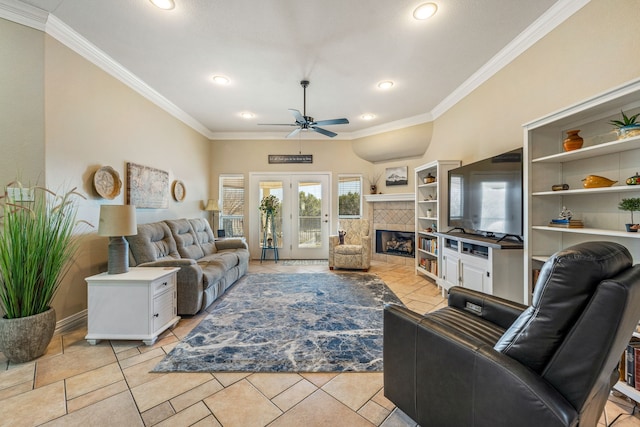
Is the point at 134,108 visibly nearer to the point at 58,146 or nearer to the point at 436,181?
the point at 58,146

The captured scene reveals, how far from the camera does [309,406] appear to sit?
1.53 metres

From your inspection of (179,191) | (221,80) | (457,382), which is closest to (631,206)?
(457,382)

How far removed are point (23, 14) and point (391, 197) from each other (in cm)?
515

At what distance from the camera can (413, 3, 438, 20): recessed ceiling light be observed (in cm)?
207

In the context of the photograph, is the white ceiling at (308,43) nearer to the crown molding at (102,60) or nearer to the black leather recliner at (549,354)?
the crown molding at (102,60)

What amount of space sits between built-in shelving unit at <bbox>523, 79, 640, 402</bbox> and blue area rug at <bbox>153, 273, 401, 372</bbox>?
154cm

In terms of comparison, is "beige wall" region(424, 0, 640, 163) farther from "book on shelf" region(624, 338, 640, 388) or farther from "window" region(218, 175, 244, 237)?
"window" region(218, 175, 244, 237)

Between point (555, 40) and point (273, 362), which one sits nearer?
point (273, 362)

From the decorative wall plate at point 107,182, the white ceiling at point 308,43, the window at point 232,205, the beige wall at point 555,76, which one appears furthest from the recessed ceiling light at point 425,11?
the window at point 232,205

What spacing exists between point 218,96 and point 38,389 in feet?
12.0

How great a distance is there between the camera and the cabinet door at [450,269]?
10.3 feet

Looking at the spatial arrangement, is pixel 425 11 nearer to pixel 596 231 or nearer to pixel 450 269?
pixel 596 231

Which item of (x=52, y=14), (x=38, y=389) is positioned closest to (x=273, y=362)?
(x=38, y=389)

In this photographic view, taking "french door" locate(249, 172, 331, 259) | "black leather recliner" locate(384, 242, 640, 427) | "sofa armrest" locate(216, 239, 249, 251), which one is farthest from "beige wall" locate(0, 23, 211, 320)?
"black leather recliner" locate(384, 242, 640, 427)
